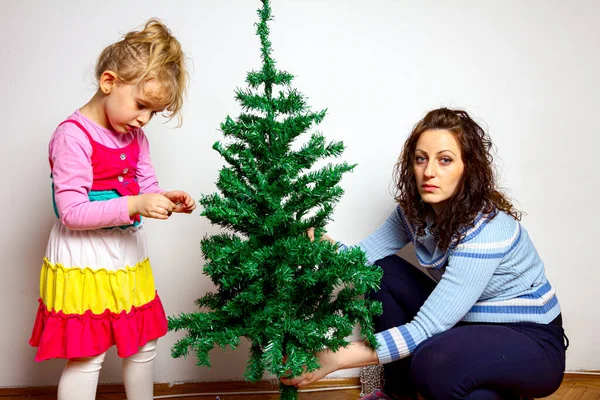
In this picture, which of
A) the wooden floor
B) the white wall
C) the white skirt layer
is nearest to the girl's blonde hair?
the white skirt layer

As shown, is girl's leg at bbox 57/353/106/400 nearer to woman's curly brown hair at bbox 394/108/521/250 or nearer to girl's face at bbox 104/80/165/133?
girl's face at bbox 104/80/165/133

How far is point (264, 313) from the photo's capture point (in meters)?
1.16

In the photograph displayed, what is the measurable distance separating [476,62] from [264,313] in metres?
1.30

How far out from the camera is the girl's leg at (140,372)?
1.51m

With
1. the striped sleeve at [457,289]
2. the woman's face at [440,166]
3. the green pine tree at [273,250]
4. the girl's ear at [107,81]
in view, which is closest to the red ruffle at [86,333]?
the green pine tree at [273,250]

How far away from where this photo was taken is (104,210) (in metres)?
1.28

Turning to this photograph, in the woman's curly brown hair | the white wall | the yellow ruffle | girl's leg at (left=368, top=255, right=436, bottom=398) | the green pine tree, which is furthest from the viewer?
the white wall

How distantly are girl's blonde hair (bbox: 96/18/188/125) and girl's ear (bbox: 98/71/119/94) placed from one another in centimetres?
1

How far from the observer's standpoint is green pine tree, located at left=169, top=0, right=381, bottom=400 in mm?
1146

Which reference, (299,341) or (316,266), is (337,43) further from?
(299,341)

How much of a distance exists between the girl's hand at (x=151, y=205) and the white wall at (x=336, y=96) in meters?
0.63

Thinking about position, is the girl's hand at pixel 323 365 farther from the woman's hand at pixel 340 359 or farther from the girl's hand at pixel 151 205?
the girl's hand at pixel 151 205

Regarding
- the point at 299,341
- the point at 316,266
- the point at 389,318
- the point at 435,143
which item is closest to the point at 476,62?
the point at 435,143

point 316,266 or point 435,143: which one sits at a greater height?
point 435,143
